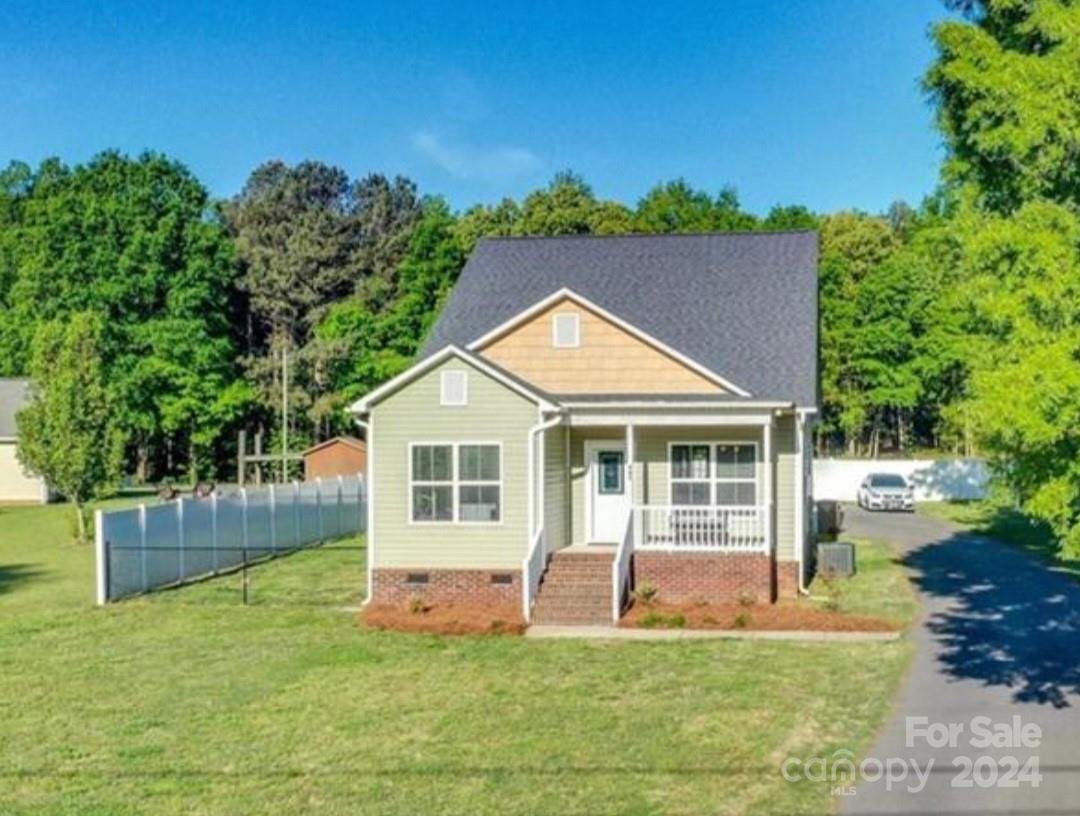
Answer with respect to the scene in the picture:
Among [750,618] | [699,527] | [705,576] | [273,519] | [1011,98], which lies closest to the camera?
[1011,98]

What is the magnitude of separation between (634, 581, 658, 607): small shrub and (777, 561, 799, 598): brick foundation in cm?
241

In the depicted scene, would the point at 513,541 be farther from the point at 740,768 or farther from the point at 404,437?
the point at 740,768

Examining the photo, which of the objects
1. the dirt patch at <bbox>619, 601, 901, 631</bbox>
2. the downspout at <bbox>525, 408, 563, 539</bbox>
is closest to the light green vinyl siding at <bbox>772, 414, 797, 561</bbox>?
the dirt patch at <bbox>619, 601, 901, 631</bbox>

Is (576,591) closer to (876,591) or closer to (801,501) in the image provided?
(801,501)

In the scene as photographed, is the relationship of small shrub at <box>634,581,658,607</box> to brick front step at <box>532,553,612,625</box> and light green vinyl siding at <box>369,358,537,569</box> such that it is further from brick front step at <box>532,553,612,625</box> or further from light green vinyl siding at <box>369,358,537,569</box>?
light green vinyl siding at <box>369,358,537,569</box>

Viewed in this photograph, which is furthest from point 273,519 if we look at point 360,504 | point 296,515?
point 360,504

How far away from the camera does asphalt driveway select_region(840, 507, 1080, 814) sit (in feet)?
31.1

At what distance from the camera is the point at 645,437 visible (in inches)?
835

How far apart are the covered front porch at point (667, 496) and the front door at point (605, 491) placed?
19mm

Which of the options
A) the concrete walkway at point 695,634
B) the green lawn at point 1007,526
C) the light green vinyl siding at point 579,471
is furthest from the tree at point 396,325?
the concrete walkway at point 695,634

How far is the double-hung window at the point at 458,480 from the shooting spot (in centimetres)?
1956

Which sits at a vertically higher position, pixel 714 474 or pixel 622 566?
pixel 714 474

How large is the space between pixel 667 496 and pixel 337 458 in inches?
1077

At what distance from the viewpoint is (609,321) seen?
2188cm
